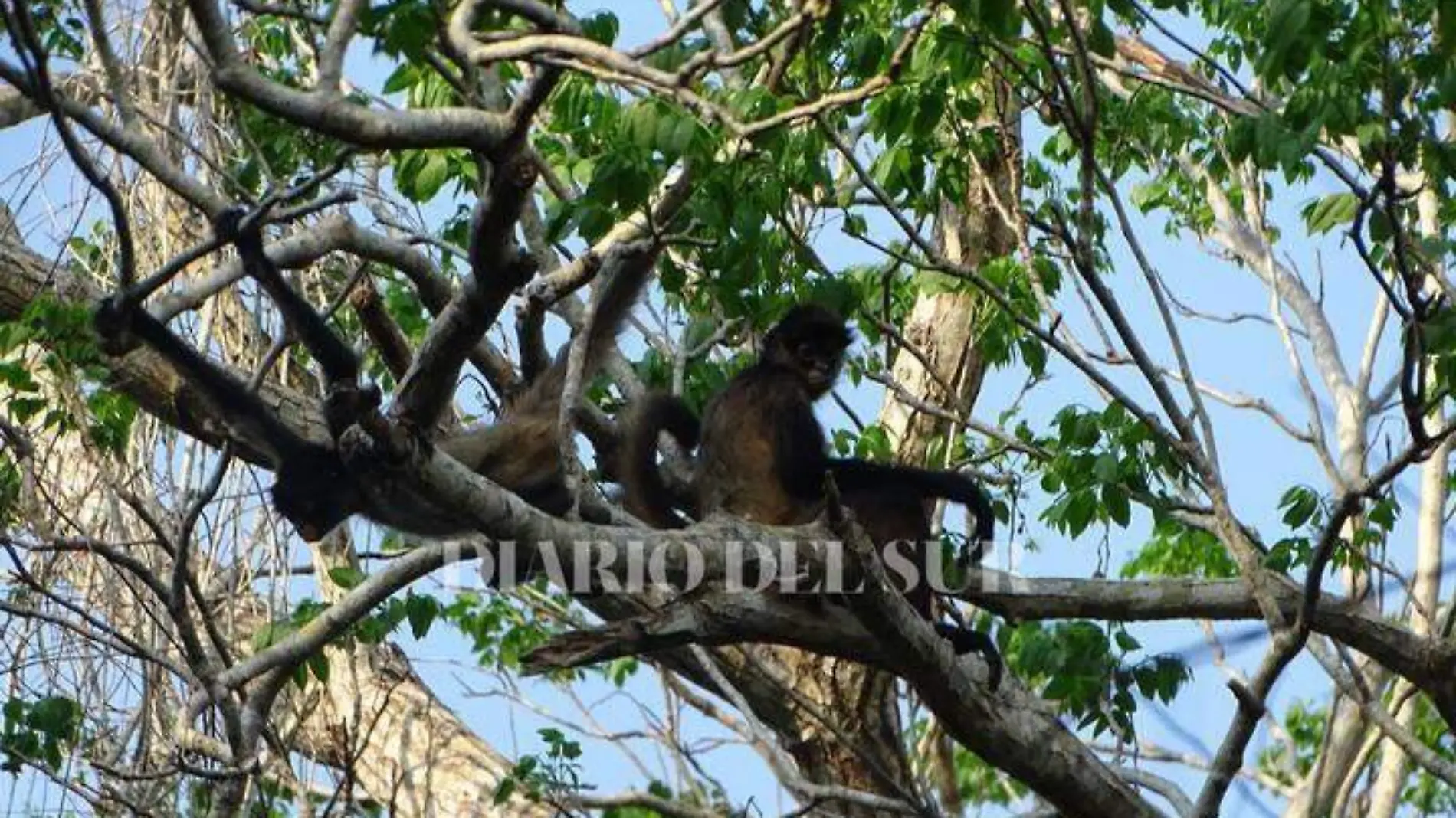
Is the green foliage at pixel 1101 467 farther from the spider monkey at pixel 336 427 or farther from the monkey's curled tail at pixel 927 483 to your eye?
the spider monkey at pixel 336 427

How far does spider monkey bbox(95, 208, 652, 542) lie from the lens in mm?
5141

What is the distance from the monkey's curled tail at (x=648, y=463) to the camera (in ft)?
24.9

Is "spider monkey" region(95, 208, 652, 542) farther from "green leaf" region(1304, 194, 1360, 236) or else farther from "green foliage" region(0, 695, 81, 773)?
"green leaf" region(1304, 194, 1360, 236)

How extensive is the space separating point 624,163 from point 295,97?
1.52 m

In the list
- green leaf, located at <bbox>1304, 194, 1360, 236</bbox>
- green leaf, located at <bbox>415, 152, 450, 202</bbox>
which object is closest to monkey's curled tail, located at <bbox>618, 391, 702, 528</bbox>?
green leaf, located at <bbox>415, 152, 450, 202</bbox>

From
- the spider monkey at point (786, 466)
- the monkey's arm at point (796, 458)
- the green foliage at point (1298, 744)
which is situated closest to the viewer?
the spider monkey at point (786, 466)

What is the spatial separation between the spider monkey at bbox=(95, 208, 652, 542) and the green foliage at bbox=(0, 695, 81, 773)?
39.8 inches

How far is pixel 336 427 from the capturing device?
4.98 m

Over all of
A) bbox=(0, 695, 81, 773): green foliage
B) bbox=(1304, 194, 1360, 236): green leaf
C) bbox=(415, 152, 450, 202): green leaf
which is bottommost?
bbox=(0, 695, 81, 773): green foliage

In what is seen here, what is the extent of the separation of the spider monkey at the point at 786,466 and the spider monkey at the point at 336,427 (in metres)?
0.35

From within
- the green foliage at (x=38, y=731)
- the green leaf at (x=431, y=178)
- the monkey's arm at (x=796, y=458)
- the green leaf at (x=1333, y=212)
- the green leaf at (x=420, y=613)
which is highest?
the green leaf at (x=1333, y=212)

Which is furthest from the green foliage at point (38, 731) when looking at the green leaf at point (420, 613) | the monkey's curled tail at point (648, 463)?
the monkey's curled tail at point (648, 463)

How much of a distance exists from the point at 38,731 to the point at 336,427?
2818 mm

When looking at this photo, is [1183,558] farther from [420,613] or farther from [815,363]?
[420,613]
